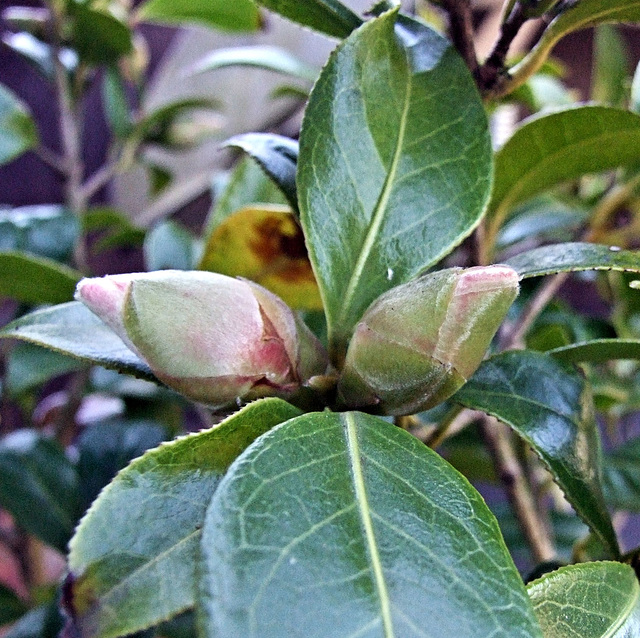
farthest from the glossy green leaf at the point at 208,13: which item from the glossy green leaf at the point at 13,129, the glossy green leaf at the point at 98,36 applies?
the glossy green leaf at the point at 13,129

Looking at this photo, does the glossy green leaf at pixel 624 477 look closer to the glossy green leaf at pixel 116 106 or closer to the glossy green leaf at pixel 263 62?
the glossy green leaf at pixel 263 62

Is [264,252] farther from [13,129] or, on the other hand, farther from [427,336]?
[13,129]

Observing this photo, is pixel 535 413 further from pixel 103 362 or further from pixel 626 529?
pixel 626 529

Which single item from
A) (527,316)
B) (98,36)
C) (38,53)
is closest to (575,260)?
(527,316)

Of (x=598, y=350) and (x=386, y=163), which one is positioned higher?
(x=386, y=163)

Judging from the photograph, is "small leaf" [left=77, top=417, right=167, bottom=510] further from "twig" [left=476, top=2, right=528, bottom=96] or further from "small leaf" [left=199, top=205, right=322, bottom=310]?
"twig" [left=476, top=2, right=528, bottom=96]

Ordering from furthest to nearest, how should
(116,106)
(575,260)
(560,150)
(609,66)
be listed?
(116,106)
(609,66)
(560,150)
(575,260)
